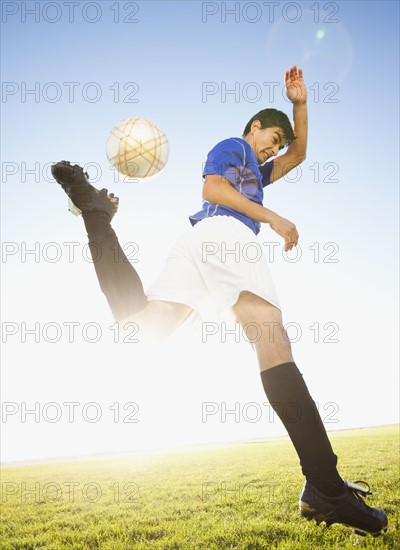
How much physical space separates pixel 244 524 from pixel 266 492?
188cm

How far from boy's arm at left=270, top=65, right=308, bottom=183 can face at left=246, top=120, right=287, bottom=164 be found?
649 millimetres

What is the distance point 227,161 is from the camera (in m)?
3.36

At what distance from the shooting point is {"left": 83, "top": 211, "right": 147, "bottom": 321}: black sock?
3.14m

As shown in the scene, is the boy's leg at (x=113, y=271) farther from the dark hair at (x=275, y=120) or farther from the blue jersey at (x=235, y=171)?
the dark hair at (x=275, y=120)

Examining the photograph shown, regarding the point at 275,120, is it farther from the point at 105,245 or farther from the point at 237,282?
the point at 105,245

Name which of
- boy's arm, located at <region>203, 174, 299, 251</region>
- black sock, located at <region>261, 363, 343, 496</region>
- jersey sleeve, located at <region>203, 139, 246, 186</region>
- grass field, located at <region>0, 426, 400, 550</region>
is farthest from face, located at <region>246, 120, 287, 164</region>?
grass field, located at <region>0, 426, 400, 550</region>

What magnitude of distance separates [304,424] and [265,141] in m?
2.53

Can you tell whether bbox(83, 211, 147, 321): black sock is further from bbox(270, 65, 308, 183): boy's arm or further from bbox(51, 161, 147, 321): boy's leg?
bbox(270, 65, 308, 183): boy's arm

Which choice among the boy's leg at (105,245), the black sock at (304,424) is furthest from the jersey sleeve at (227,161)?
the black sock at (304,424)

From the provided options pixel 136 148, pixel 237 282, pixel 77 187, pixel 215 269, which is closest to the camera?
pixel 237 282

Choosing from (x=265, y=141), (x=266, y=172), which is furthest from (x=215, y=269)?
(x=266, y=172)

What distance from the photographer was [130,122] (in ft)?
14.7

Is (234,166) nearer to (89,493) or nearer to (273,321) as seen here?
(273,321)

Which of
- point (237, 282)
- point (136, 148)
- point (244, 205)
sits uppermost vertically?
point (136, 148)
